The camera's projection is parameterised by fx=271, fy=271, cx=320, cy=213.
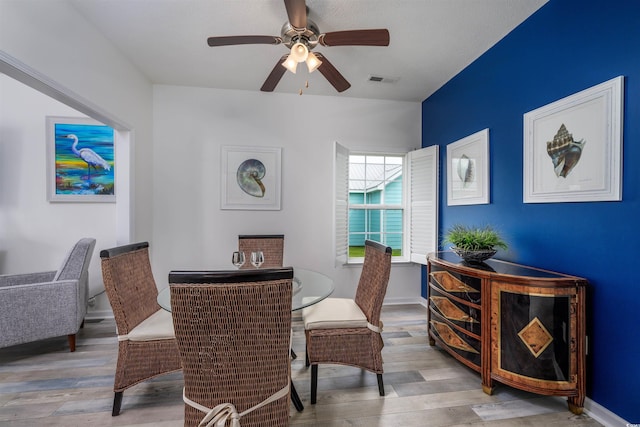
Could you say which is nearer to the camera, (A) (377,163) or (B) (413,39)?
(B) (413,39)

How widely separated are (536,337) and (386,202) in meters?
2.36

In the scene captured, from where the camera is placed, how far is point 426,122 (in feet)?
12.0

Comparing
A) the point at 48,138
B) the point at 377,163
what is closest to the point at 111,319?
the point at 48,138

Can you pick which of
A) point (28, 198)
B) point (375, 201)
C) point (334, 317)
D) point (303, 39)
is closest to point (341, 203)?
point (375, 201)

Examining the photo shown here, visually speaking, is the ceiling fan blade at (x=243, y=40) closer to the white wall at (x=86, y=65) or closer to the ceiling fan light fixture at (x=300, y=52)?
the ceiling fan light fixture at (x=300, y=52)

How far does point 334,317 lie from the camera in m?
1.88

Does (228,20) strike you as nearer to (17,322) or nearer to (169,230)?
(169,230)

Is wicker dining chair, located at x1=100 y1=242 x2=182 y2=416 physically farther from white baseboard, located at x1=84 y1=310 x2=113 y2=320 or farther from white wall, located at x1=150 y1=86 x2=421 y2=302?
white baseboard, located at x1=84 y1=310 x2=113 y2=320

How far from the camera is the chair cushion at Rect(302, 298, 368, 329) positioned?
6.00 ft

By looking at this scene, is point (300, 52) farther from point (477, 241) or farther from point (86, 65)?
point (477, 241)

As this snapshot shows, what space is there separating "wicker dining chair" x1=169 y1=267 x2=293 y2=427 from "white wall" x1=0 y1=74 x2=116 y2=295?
277 cm

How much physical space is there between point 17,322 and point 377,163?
3997mm

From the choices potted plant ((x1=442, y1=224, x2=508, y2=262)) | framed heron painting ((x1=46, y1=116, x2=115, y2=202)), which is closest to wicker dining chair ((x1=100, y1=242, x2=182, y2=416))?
framed heron painting ((x1=46, y1=116, x2=115, y2=202))

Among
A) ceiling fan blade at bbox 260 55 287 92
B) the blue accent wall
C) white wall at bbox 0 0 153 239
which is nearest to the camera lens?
the blue accent wall
